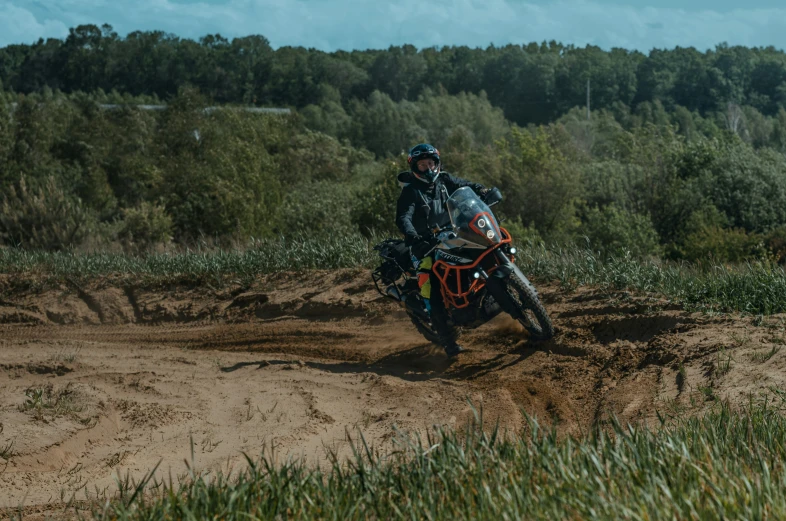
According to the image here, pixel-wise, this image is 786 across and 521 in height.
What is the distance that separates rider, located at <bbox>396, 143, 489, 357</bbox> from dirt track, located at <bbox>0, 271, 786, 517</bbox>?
1.43 ft

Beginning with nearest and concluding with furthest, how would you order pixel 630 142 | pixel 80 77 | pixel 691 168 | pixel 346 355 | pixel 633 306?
pixel 633 306 → pixel 346 355 → pixel 691 168 → pixel 630 142 → pixel 80 77

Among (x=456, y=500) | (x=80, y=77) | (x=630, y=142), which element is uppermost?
(x=80, y=77)

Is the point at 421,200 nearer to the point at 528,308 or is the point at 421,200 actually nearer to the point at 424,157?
the point at 424,157

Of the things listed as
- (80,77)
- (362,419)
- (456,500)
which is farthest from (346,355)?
(80,77)

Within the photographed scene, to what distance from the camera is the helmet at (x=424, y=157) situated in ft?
30.5

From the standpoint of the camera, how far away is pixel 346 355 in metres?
10.2

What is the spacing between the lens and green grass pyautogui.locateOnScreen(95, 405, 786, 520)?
358 centimetres

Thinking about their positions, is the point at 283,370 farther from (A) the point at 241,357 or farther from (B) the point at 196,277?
(B) the point at 196,277

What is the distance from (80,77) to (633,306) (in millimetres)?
106787

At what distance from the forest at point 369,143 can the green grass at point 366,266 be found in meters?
2.13

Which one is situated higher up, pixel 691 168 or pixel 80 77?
pixel 80 77

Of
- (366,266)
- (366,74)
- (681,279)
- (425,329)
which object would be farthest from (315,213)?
(366,74)

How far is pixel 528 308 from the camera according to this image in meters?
8.59

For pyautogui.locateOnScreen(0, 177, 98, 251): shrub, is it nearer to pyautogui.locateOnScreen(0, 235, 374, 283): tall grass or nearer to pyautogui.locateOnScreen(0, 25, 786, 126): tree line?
pyautogui.locateOnScreen(0, 235, 374, 283): tall grass
